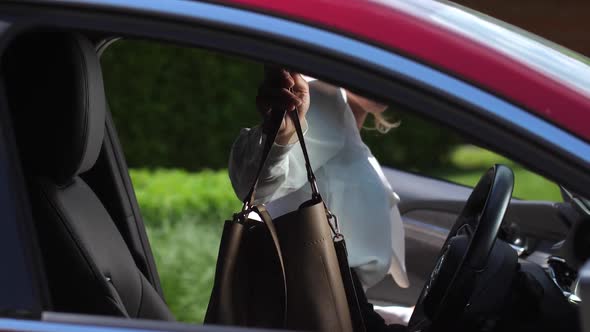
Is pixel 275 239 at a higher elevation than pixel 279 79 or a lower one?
lower

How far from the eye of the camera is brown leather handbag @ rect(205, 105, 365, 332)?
2.09 meters

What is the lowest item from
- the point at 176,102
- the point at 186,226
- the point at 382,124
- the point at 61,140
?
the point at 176,102

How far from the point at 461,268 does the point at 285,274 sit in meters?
0.34

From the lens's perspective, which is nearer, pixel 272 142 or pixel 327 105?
pixel 272 142

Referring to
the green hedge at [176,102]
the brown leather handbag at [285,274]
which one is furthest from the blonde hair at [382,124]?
the green hedge at [176,102]

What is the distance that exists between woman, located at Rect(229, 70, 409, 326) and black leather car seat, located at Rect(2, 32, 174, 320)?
352 millimetres

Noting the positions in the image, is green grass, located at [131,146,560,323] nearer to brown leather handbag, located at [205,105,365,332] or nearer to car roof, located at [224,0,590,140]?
brown leather handbag, located at [205,105,365,332]

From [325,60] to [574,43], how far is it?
9.26 metres

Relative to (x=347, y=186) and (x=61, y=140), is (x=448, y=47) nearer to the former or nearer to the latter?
(x=61, y=140)

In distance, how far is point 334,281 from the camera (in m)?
2.11

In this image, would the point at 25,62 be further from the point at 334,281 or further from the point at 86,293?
the point at 334,281

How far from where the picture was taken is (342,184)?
104 inches

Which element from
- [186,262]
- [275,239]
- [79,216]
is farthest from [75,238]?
[186,262]

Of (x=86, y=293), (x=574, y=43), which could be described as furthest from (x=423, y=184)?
(x=574, y=43)
